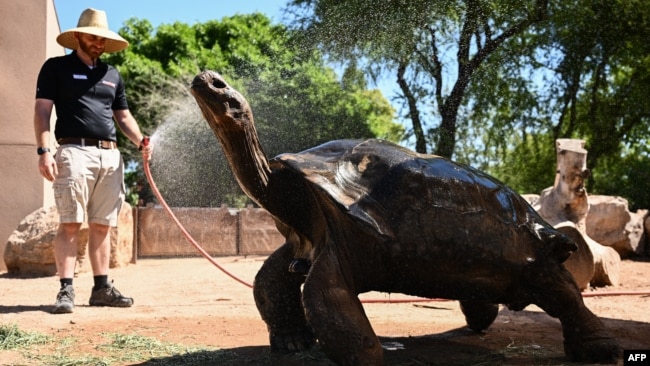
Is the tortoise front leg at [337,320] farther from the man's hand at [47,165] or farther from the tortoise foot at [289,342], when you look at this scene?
the man's hand at [47,165]

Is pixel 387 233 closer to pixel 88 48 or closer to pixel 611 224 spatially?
pixel 88 48

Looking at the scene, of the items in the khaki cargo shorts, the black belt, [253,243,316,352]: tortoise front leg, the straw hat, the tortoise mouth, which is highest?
the straw hat

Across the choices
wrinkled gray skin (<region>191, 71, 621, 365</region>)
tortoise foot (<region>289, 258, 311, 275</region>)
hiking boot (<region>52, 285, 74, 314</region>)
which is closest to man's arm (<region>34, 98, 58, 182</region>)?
hiking boot (<region>52, 285, 74, 314</region>)

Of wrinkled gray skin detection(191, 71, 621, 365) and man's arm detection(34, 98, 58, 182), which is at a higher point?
man's arm detection(34, 98, 58, 182)

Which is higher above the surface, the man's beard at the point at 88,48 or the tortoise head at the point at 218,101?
the man's beard at the point at 88,48

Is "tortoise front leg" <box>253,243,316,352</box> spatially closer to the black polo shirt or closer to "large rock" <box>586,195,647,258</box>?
the black polo shirt

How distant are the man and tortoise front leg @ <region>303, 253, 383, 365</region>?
3.00m

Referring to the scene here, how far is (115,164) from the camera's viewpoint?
5.80 metres

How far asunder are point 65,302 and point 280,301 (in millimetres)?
2332

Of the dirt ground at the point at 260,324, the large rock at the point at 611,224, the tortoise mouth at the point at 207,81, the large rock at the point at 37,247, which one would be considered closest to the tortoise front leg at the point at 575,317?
the dirt ground at the point at 260,324

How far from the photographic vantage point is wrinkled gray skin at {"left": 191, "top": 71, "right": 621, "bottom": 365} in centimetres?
318

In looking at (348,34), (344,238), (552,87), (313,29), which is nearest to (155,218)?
(348,34)

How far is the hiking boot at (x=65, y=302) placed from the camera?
541 centimetres

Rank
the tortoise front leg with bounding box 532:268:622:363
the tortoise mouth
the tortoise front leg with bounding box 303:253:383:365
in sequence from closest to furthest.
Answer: the tortoise front leg with bounding box 303:253:383:365 < the tortoise mouth < the tortoise front leg with bounding box 532:268:622:363
